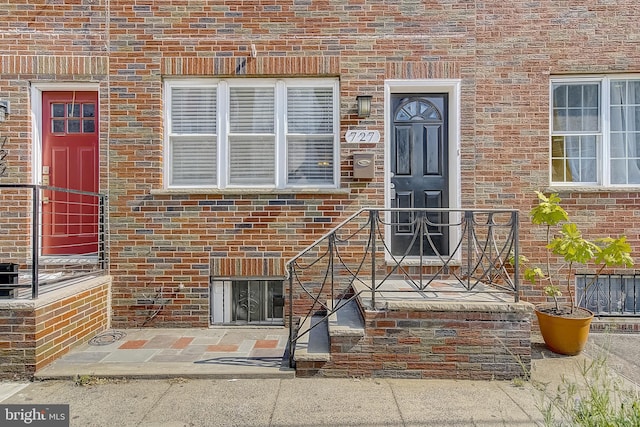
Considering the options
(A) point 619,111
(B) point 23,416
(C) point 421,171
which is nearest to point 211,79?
(C) point 421,171

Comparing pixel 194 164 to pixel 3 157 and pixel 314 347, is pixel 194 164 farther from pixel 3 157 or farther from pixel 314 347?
pixel 314 347

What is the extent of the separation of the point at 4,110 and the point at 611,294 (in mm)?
7860

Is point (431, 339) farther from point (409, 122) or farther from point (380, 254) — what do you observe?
point (409, 122)

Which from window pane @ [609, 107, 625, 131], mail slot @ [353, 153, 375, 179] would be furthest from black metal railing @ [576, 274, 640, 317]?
mail slot @ [353, 153, 375, 179]

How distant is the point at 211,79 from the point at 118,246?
2.40 m

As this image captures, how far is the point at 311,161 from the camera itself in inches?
201

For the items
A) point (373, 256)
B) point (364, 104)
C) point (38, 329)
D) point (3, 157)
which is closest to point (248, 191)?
point (364, 104)

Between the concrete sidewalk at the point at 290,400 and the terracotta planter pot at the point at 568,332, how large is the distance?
33 centimetres

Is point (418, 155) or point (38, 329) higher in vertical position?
point (418, 155)

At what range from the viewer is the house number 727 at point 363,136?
16.1 ft

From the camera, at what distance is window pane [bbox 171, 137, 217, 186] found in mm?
5074

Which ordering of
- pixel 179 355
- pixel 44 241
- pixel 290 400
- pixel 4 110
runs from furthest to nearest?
pixel 44 241
pixel 4 110
pixel 179 355
pixel 290 400

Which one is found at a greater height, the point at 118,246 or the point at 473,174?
the point at 473,174

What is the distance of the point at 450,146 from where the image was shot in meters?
5.11
